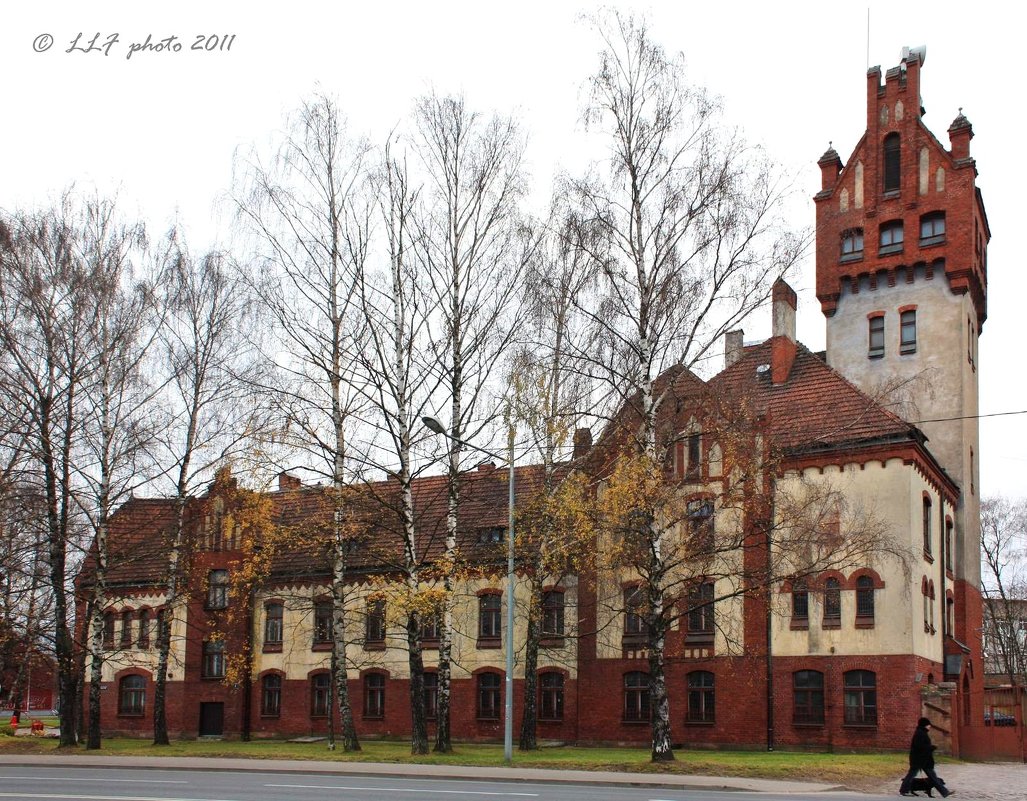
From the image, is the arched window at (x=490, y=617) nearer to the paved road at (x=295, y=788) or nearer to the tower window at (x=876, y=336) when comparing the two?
the paved road at (x=295, y=788)

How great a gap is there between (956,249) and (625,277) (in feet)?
56.2

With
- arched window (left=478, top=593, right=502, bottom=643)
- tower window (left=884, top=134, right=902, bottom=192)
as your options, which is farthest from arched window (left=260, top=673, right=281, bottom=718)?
tower window (left=884, top=134, right=902, bottom=192)

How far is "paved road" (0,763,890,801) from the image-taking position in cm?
1659

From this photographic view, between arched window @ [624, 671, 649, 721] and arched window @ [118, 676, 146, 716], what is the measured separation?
21320 millimetres

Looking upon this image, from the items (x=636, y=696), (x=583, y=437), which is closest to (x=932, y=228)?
(x=583, y=437)

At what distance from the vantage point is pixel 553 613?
3847cm

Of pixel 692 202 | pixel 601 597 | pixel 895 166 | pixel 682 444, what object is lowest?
pixel 601 597

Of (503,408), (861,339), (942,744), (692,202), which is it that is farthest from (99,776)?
(861,339)

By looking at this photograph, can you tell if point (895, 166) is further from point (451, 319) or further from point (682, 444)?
point (451, 319)

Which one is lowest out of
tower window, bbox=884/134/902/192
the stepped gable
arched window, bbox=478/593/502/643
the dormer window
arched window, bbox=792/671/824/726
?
arched window, bbox=792/671/824/726

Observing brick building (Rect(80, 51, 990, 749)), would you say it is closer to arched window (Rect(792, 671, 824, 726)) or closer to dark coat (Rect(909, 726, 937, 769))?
arched window (Rect(792, 671, 824, 726))

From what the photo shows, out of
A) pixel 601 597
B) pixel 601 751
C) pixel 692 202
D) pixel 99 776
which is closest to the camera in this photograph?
pixel 99 776

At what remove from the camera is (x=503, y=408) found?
2848 centimetres

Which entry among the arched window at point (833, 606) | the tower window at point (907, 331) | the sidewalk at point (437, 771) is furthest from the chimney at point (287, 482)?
the tower window at point (907, 331)
